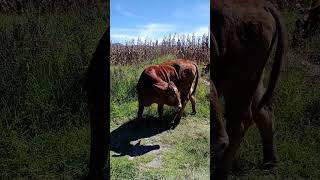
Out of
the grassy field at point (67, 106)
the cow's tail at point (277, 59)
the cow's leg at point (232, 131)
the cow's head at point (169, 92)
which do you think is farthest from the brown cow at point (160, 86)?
the cow's tail at point (277, 59)

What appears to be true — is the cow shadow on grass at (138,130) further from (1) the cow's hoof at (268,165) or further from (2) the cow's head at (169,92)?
(1) the cow's hoof at (268,165)

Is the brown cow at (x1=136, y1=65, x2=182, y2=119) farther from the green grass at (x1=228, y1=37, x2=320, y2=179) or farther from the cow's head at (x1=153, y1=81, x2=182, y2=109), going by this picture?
the green grass at (x1=228, y1=37, x2=320, y2=179)

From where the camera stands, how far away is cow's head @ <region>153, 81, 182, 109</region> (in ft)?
15.1

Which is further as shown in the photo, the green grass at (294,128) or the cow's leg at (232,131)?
the green grass at (294,128)

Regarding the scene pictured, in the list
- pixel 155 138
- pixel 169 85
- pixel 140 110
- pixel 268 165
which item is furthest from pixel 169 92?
pixel 268 165

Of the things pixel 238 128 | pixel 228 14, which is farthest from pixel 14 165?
pixel 228 14

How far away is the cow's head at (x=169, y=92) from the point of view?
4598mm

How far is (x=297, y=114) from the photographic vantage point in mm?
5082

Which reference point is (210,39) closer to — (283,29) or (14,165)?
(283,29)

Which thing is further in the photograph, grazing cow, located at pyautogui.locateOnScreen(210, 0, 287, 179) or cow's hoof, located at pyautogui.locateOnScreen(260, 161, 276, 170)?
cow's hoof, located at pyautogui.locateOnScreen(260, 161, 276, 170)

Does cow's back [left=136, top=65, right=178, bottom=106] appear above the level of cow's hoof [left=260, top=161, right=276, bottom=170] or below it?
above

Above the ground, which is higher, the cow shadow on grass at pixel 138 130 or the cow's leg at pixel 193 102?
the cow's leg at pixel 193 102

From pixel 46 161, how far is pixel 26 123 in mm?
434

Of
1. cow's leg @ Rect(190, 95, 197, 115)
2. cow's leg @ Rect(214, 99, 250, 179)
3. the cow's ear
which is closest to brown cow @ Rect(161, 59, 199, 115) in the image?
cow's leg @ Rect(190, 95, 197, 115)
